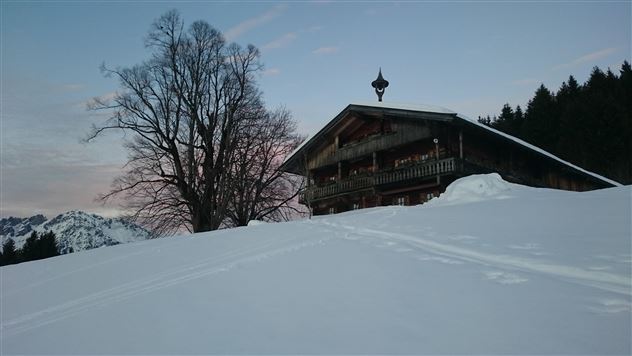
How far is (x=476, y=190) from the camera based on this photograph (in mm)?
11898

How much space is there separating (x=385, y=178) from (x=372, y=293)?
1966cm

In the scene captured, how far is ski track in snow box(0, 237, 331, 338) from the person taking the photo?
5.53 metres

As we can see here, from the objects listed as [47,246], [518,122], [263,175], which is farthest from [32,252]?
[518,122]

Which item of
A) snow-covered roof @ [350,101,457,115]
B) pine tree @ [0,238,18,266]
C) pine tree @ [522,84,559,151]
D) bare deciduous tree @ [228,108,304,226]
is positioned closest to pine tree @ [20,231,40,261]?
pine tree @ [0,238,18,266]

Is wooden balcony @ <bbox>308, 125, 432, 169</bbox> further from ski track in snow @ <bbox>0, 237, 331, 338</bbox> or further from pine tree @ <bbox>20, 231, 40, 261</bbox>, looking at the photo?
pine tree @ <bbox>20, 231, 40, 261</bbox>

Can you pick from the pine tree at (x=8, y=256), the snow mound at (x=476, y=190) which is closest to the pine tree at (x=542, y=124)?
the snow mound at (x=476, y=190)

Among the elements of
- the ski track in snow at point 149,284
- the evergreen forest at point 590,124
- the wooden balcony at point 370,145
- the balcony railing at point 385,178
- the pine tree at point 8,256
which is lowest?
the pine tree at point 8,256

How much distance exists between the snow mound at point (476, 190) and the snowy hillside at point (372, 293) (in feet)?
7.75

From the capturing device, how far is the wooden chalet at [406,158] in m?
22.0

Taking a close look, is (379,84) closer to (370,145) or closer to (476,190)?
(370,145)

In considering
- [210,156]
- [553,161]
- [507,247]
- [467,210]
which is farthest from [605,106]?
[507,247]

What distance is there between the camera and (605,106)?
39.3 metres

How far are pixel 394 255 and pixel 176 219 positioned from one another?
20.5 m

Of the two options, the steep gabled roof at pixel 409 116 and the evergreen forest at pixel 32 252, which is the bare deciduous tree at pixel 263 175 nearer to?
the steep gabled roof at pixel 409 116
